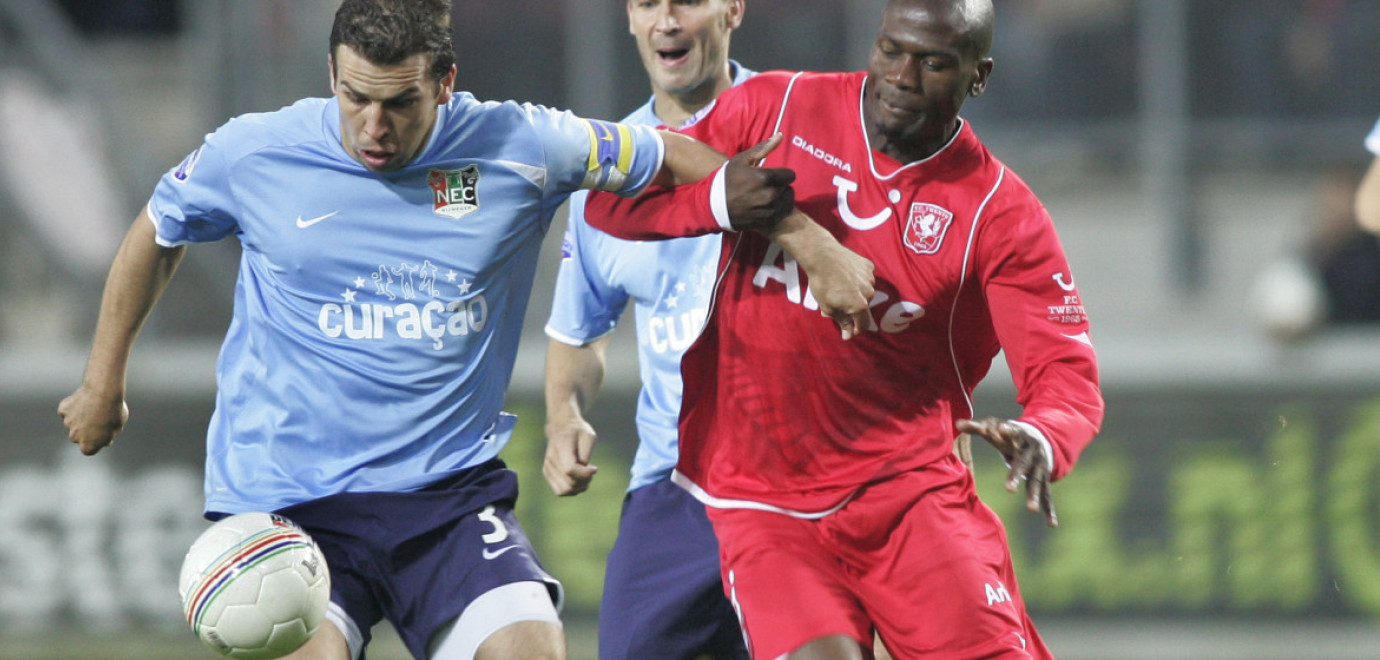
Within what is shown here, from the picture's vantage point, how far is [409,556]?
4.12 m

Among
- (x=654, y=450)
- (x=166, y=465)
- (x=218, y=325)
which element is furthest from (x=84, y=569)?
(x=654, y=450)

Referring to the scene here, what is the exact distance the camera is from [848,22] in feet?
29.3

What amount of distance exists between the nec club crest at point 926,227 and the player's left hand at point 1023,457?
25.0 inches

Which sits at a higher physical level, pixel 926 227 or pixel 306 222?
pixel 926 227

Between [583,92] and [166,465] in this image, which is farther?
[583,92]

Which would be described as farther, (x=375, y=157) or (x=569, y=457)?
(x=569, y=457)

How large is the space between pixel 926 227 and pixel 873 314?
0.25 m

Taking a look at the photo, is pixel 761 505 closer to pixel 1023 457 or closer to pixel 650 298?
pixel 1023 457

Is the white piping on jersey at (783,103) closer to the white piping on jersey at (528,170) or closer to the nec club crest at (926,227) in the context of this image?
the nec club crest at (926,227)

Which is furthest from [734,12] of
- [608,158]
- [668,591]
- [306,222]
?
[668,591]

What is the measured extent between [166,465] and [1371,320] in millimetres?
6119

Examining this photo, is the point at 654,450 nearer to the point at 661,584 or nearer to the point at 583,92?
the point at 661,584

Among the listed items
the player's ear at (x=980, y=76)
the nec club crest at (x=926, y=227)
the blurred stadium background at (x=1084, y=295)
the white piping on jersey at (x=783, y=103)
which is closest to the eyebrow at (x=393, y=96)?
the white piping on jersey at (x=783, y=103)

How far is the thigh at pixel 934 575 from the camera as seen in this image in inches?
154
